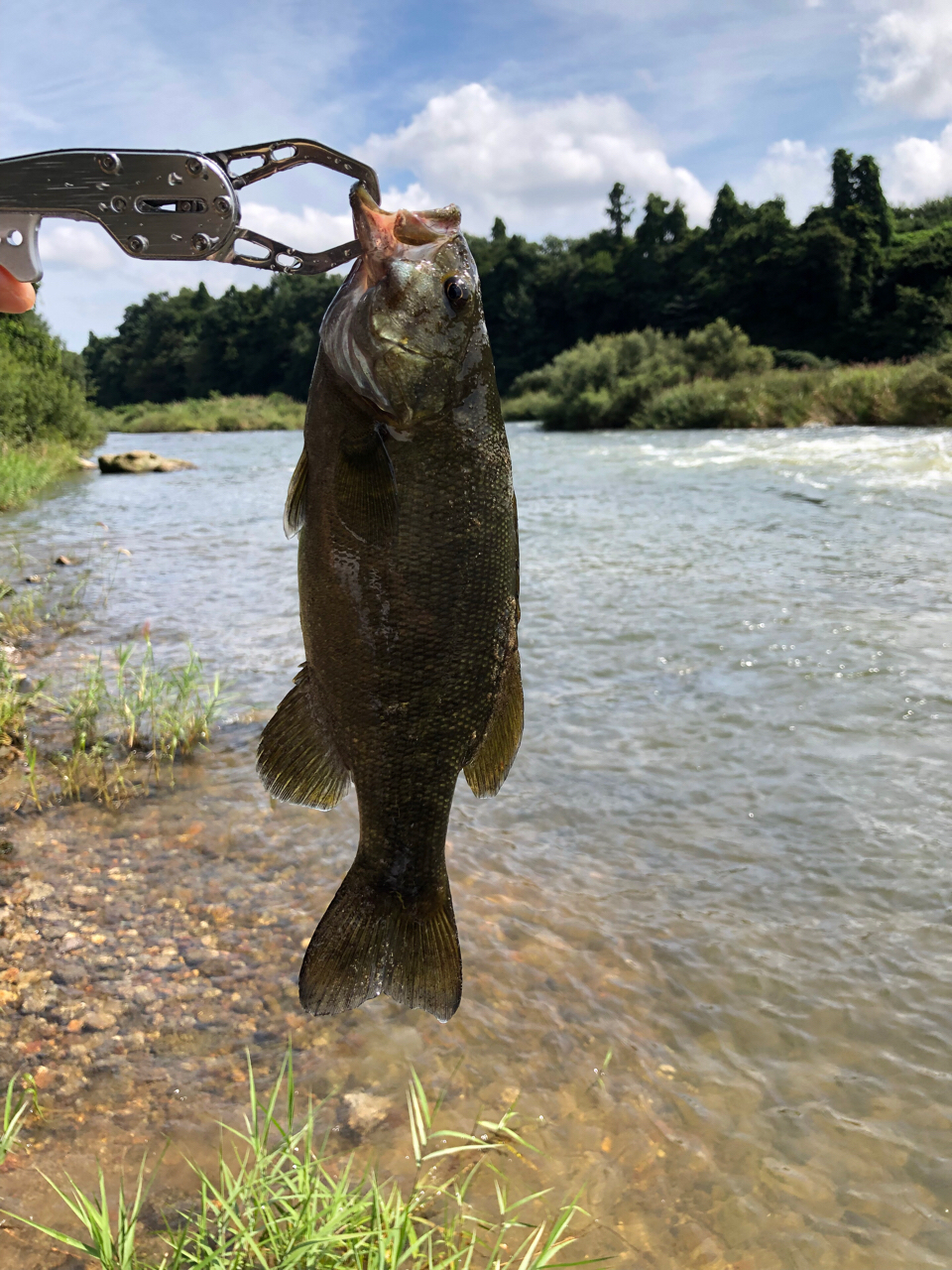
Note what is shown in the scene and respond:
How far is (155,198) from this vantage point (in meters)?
1.92

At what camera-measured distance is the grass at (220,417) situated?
7388 centimetres

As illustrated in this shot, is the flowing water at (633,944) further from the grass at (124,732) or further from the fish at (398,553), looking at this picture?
the fish at (398,553)

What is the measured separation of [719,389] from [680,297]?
44.2 m

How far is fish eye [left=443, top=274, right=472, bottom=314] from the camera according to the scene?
1.76 meters

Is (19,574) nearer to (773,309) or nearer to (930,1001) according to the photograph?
(930,1001)

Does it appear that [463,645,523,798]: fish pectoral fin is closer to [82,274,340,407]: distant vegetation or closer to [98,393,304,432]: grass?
[82,274,340,407]: distant vegetation

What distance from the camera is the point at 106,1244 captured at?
90.7 inches

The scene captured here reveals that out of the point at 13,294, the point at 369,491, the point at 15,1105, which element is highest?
the point at 13,294

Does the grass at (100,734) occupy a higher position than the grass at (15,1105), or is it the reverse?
the grass at (100,734)

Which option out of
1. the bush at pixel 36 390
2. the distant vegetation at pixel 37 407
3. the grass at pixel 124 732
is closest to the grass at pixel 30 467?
the distant vegetation at pixel 37 407

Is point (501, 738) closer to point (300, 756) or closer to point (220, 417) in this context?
point (300, 756)

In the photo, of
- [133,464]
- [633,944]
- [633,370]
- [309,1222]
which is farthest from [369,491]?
[633,370]

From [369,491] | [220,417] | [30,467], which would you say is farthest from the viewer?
[220,417]

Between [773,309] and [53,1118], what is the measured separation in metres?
79.4
